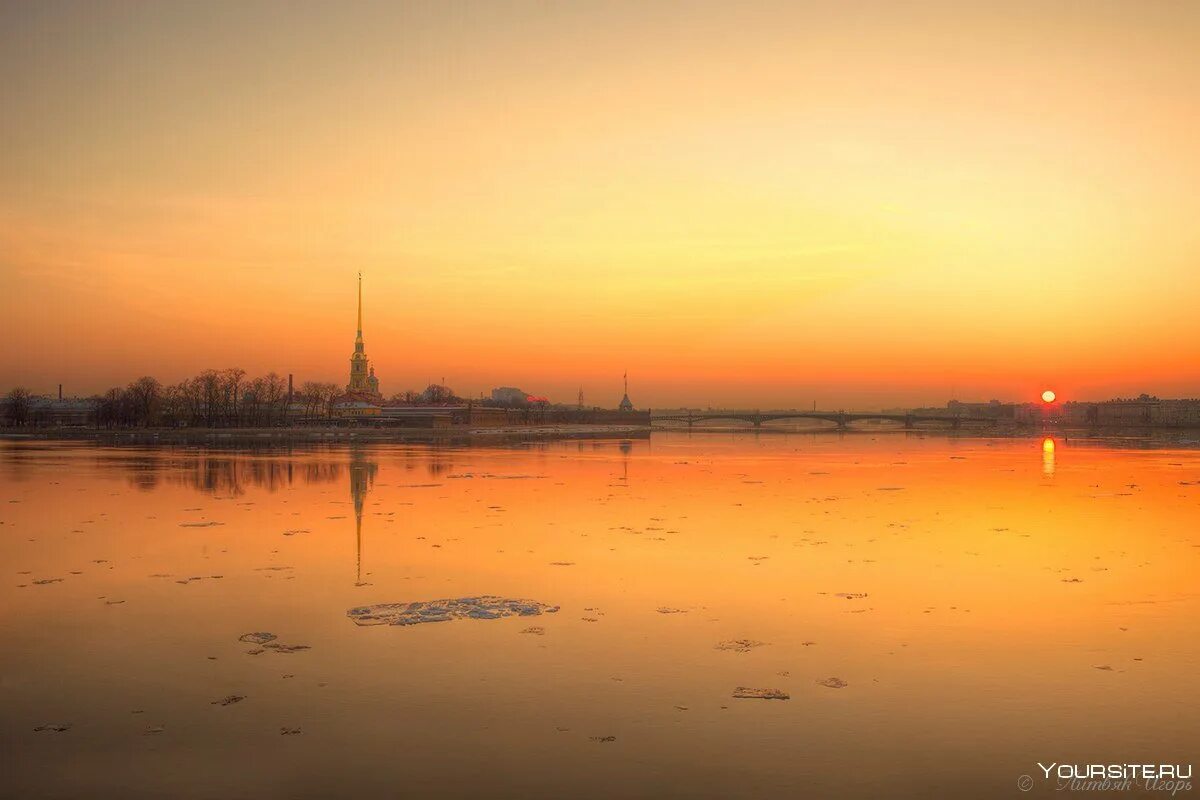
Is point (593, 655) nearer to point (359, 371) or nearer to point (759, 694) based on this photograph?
point (759, 694)

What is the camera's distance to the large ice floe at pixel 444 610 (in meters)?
12.3

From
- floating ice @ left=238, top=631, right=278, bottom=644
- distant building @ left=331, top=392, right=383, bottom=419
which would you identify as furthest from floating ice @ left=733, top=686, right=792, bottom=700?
distant building @ left=331, top=392, right=383, bottom=419

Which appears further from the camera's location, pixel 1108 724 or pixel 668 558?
pixel 668 558

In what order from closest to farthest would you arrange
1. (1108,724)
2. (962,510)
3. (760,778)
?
(760,778)
(1108,724)
(962,510)

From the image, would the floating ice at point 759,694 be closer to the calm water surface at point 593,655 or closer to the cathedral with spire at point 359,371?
the calm water surface at point 593,655

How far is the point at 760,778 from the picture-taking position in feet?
23.7

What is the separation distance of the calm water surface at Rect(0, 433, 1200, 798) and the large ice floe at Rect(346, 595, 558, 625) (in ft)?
1.07

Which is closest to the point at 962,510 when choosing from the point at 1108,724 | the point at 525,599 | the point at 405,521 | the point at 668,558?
the point at 668,558

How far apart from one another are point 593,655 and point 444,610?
3084 mm

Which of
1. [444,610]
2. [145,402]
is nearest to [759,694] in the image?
[444,610]

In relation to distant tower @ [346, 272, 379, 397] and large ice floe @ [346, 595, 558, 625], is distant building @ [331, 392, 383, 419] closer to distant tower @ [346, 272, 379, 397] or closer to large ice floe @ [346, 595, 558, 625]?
distant tower @ [346, 272, 379, 397]

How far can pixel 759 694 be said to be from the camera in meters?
9.18

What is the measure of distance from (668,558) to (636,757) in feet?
32.1

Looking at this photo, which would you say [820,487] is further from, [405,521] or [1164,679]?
[1164,679]
